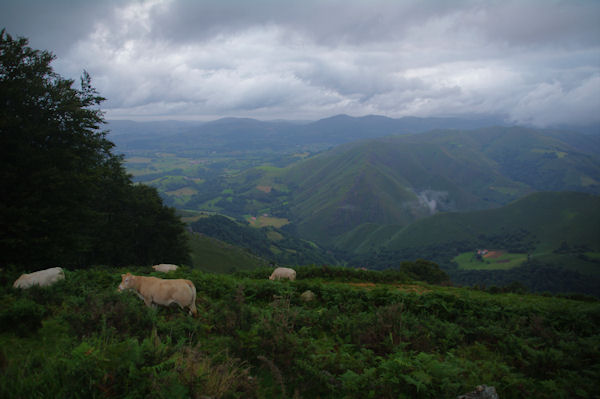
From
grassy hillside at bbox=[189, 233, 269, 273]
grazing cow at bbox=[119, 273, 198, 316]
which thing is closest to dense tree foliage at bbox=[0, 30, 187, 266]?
grazing cow at bbox=[119, 273, 198, 316]

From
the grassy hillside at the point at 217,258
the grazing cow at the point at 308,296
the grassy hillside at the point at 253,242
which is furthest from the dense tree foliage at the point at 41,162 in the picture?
the grassy hillside at the point at 253,242

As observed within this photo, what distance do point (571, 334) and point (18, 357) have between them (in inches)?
473

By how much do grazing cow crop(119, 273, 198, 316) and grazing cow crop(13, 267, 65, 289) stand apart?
3357 millimetres

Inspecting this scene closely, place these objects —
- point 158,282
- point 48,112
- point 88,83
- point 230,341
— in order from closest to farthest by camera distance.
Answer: point 230,341
point 158,282
point 48,112
point 88,83

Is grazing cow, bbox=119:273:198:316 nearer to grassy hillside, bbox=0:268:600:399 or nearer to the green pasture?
grassy hillside, bbox=0:268:600:399

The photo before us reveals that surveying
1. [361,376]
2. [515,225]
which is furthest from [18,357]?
[515,225]

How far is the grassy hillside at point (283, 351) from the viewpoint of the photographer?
4.00m

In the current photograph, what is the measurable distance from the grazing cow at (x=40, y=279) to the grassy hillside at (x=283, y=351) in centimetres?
71

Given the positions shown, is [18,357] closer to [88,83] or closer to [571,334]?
[571,334]

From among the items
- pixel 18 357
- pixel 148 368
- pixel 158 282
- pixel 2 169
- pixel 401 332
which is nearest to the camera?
pixel 148 368

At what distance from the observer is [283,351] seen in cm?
593

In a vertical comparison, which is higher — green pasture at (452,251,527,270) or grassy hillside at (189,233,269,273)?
grassy hillside at (189,233,269,273)

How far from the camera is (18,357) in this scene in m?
5.20

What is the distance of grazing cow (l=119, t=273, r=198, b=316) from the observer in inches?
340
